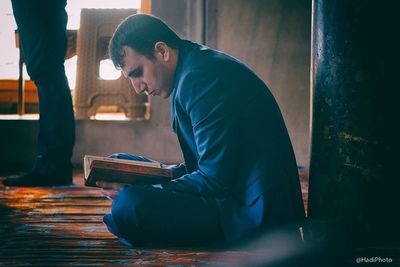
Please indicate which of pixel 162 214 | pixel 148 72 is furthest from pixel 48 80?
pixel 162 214

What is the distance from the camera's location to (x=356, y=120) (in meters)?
1.81

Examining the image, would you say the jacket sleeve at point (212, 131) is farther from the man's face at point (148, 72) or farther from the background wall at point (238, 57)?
the background wall at point (238, 57)

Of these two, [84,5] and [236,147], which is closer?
[236,147]

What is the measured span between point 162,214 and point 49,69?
5.76 ft

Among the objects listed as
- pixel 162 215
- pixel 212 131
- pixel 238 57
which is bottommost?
pixel 162 215

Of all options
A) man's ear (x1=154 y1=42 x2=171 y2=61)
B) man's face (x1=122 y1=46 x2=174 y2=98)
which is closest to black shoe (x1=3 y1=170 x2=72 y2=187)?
man's face (x1=122 y1=46 x2=174 y2=98)

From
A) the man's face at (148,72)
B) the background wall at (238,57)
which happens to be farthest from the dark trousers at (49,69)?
the man's face at (148,72)

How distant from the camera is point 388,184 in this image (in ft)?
5.90

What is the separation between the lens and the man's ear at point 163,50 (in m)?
1.86

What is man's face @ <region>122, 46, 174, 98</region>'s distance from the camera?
6.16 ft

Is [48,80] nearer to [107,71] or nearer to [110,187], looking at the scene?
[107,71]

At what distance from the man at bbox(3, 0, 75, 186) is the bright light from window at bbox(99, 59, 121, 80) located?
1.23 m

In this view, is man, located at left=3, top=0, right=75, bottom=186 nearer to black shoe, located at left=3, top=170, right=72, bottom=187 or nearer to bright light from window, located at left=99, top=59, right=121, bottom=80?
black shoe, located at left=3, top=170, right=72, bottom=187

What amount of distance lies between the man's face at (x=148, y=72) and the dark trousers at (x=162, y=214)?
1.26 feet
